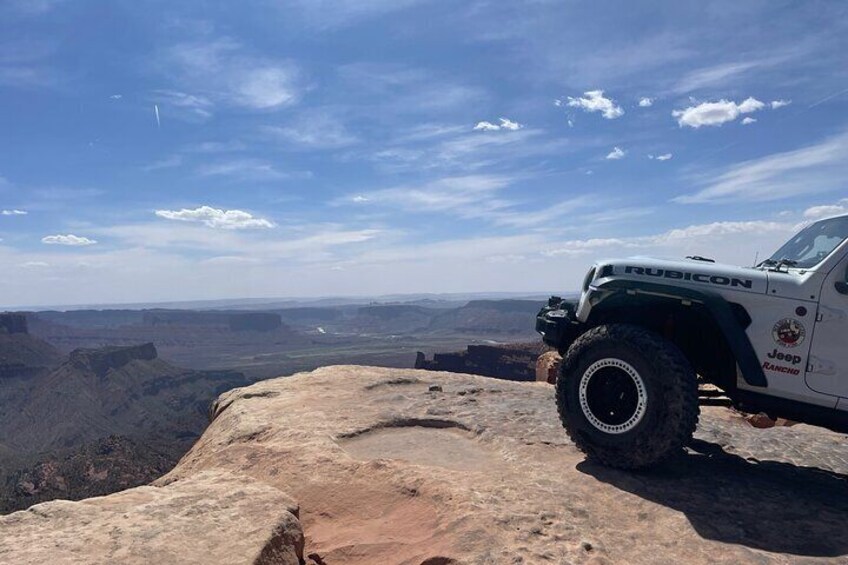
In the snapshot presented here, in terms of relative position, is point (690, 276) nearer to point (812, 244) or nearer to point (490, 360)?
point (812, 244)

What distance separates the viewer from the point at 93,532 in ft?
11.0

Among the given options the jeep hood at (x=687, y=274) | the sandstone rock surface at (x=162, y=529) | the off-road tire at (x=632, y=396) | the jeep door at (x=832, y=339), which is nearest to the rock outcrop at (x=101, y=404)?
the sandstone rock surface at (x=162, y=529)

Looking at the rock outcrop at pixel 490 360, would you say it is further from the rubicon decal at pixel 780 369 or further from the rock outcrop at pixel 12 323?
the rock outcrop at pixel 12 323

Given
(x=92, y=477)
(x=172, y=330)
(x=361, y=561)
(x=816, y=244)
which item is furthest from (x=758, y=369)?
(x=172, y=330)

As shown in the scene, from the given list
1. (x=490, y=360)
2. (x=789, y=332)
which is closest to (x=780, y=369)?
(x=789, y=332)

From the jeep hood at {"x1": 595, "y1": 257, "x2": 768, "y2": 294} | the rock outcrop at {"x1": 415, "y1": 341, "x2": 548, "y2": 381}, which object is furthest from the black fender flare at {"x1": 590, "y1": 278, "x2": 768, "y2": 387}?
the rock outcrop at {"x1": 415, "y1": 341, "x2": 548, "y2": 381}

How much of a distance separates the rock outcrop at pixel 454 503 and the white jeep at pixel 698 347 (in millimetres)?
471

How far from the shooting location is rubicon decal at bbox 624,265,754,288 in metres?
4.75

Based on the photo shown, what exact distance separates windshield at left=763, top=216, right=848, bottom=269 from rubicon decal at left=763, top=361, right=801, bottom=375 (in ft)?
3.05

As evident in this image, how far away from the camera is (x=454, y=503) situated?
411cm

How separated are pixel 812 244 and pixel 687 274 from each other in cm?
125

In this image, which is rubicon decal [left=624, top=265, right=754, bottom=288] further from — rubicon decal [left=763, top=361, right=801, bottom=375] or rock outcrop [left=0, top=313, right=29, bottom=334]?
rock outcrop [left=0, top=313, right=29, bottom=334]

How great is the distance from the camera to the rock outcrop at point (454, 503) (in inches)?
135

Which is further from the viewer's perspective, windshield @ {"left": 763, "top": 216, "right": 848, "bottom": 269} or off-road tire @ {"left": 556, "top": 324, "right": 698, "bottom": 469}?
windshield @ {"left": 763, "top": 216, "right": 848, "bottom": 269}
